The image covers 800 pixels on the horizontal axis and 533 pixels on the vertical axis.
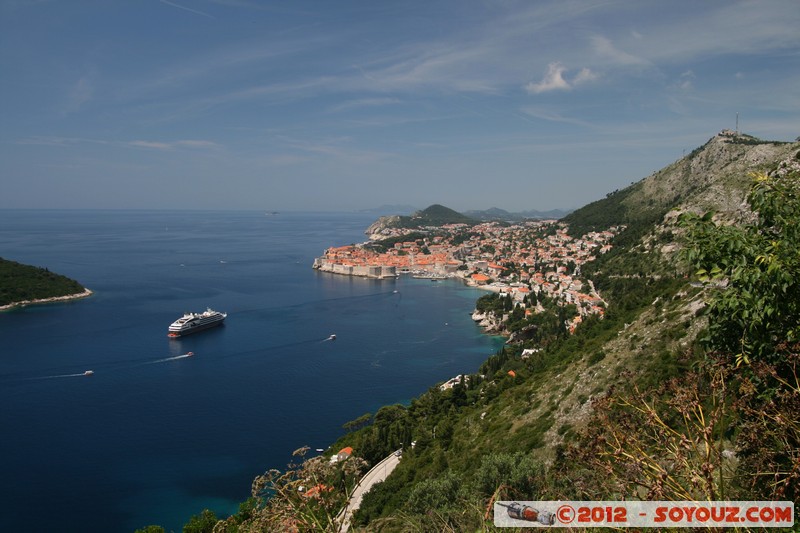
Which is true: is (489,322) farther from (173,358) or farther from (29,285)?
(29,285)

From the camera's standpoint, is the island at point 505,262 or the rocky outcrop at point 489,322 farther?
the island at point 505,262

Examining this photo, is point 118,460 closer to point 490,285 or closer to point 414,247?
point 490,285

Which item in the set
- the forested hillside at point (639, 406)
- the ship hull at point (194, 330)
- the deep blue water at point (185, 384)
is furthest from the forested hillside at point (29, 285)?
the forested hillside at point (639, 406)

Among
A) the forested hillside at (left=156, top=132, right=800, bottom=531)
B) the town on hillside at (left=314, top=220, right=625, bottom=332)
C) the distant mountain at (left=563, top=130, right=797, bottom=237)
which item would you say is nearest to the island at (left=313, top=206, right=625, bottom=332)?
the town on hillside at (left=314, top=220, right=625, bottom=332)

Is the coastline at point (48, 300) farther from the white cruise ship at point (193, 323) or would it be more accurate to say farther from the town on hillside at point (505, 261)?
the town on hillside at point (505, 261)

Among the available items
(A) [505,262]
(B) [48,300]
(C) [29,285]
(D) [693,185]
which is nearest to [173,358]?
(B) [48,300]
